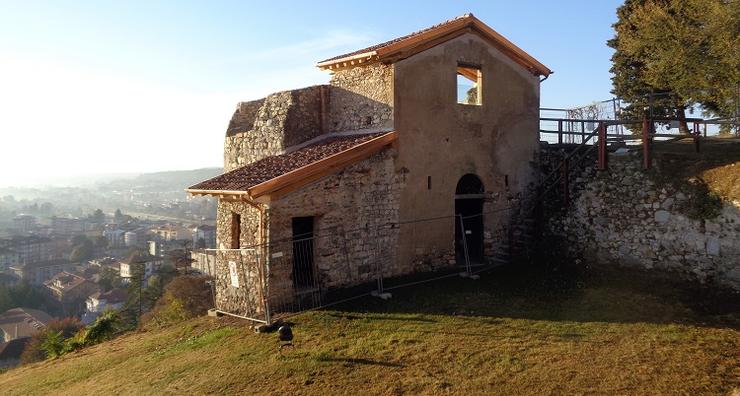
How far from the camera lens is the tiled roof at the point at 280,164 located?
37.8 ft

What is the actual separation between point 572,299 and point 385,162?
220 inches

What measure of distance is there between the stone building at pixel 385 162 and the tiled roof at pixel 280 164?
70 mm

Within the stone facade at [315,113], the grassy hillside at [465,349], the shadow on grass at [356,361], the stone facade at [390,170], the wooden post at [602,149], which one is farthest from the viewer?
the stone facade at [315,113]

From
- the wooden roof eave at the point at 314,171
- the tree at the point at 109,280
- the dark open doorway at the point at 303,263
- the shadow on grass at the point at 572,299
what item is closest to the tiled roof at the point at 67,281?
the tree at the point at 109,280

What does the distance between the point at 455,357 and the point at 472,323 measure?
5.86 feet

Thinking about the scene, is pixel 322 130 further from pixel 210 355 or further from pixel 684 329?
pixel 684 329

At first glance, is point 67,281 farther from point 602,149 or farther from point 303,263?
point 602,149

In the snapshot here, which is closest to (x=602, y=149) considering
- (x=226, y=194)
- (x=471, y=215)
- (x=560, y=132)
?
(x=560, y=132)

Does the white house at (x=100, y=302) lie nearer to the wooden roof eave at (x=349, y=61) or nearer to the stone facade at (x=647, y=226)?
the wooden roof eave at (x=349, y=61)

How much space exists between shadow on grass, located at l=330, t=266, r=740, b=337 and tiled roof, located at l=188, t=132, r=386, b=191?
11.6 ft

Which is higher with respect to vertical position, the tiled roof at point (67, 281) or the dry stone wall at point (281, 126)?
the dry stone wall at point (281, 126)

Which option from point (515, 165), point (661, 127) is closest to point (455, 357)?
point (515, 165)

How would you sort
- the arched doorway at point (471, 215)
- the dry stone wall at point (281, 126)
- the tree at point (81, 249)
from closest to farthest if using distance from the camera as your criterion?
the dry stone wall at point (281, 126), the arched doorway at point (471, 215), the tree at point (81, 249)

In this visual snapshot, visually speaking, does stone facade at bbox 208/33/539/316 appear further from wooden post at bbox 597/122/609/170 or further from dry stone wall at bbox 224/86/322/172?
wooden post at bbox 597/122/609/170
